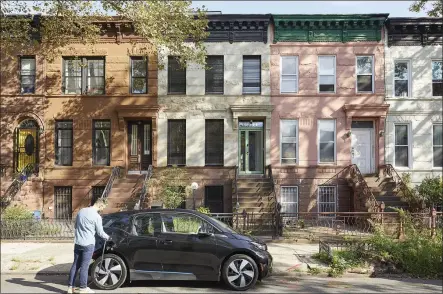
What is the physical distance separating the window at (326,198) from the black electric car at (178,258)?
11.7m

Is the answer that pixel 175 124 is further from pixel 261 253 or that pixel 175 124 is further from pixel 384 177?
pixel 261 253

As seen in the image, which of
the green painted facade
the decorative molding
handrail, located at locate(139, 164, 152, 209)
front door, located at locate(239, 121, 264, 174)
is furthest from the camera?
front door, located at locate(239, 121, 264, 174)

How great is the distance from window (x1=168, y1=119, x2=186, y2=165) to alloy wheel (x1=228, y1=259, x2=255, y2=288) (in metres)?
12.1

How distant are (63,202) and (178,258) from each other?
43.7 feet

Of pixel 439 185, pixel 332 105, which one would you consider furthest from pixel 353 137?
pixel 439 185

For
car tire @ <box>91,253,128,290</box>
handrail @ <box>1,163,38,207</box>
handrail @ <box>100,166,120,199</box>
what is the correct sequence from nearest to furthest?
1. car tire @ <box>91,253,128,290</box>
2. handrail @ <box>100,166,120,199</box>
3. handrail @ <box>1,163,38,207</box>

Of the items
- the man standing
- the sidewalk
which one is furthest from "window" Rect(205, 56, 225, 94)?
the man standing

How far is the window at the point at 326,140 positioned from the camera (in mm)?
20500

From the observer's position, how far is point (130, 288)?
8656 millimetres

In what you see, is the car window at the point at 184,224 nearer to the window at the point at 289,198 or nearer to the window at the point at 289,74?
the window at the point at 289,198

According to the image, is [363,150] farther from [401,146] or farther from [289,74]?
[289,74]

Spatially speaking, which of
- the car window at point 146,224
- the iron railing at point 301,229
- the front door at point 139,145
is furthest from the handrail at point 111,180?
the car window at point 146,224

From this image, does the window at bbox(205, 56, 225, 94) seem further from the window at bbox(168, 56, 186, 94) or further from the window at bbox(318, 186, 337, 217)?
the window at bbox(318, 186, 337, 217)

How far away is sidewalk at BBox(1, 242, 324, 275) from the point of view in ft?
34.1
